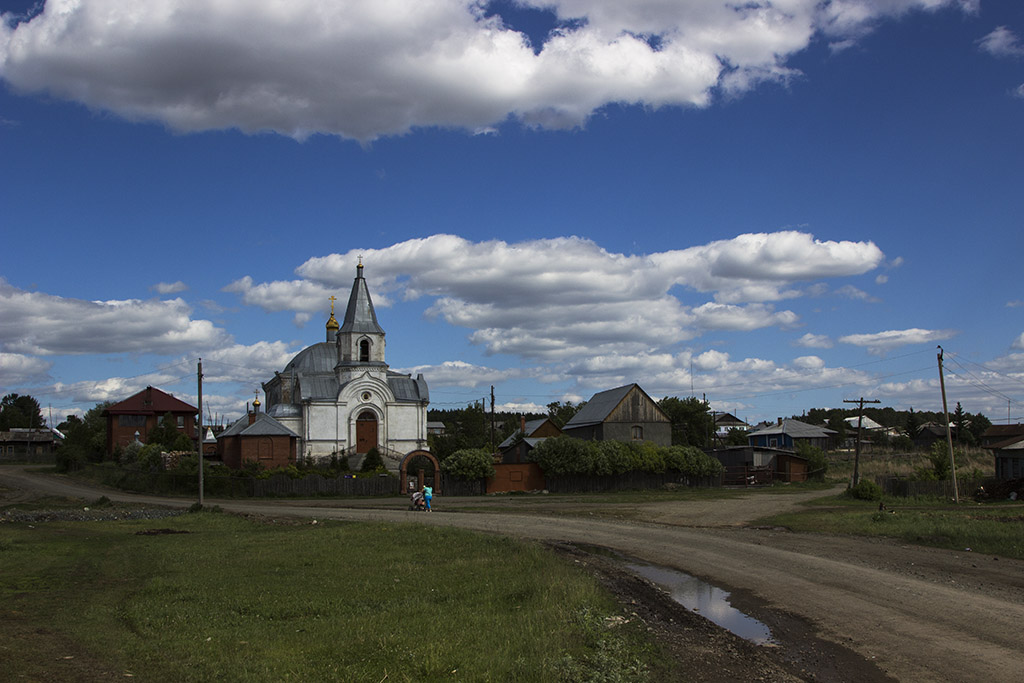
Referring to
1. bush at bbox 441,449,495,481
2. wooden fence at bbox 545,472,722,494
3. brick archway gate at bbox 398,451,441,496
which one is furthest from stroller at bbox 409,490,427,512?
wooden fence at bbox 545,472,722,494

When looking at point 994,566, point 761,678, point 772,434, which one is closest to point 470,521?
point 994,566

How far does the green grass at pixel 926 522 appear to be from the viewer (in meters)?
23.2

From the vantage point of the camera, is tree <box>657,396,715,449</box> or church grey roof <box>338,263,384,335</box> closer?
church grey roof <box>338,263,384,335</box>

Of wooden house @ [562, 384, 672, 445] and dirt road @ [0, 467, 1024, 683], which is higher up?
wooden house @ [562, 384, 672, 445]

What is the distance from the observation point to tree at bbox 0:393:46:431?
448 ft

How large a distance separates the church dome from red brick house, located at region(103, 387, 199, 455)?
12.1 m

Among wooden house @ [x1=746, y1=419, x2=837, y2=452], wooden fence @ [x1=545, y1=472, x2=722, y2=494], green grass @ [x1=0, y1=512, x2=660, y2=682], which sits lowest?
wooden fence @ [x1=545, y1=472, x2=722, y2=494]

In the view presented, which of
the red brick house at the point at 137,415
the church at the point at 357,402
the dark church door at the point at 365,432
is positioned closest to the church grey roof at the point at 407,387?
the church at the point at 357,402

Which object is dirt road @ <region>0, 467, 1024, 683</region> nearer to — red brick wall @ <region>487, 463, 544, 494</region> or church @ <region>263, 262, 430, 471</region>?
red brick wall @ <region>487, 463, 544, 494</region>

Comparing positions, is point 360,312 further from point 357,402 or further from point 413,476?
point 413,476

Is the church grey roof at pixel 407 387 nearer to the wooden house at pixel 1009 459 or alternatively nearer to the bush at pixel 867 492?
the bush at pixel 867 492

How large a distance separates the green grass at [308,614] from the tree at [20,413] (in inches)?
5277

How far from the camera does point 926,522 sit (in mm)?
27656

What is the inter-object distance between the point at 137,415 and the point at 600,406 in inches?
1679
